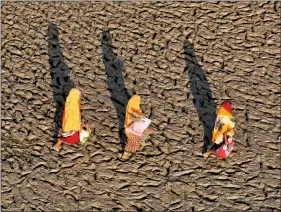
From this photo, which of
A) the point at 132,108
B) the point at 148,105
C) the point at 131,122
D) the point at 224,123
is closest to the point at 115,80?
the point at 148,105

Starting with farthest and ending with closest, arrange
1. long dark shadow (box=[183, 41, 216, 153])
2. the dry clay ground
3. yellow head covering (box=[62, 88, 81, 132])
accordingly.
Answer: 1. long dark shadow (box=[183, 41, 216, 153])
2. yellow head covering (box=[62, 88, 81, 132])
3. the dry clay ground

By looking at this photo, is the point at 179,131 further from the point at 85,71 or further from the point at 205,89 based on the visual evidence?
the point at 85,71

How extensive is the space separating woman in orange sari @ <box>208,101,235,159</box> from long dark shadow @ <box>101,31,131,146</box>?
1693 mm

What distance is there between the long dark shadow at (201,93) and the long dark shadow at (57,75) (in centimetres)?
248

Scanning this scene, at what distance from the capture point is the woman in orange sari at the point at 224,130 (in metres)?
9.72

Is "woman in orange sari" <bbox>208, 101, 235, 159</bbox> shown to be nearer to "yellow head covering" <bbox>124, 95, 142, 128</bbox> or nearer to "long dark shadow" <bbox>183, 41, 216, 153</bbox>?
"long dark shadow" <bbox>183, 41, 216, 153</bbox>

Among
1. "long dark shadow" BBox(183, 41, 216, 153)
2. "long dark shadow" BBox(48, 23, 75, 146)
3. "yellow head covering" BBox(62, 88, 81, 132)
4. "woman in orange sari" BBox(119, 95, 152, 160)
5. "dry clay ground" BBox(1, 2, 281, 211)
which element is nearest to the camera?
"dry clay ground" BBox(1, 2, 281, 211)

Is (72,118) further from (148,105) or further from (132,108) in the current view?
(148,105)

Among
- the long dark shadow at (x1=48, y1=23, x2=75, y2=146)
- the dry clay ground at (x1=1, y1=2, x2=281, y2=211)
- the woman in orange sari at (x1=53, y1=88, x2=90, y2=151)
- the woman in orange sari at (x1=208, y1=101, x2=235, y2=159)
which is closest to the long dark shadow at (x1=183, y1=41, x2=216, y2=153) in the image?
the dry clay ground at (x1=1, y1=2, x2=281, y2=211)

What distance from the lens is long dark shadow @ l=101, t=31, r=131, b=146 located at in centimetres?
1064

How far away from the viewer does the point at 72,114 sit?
9.61 meters

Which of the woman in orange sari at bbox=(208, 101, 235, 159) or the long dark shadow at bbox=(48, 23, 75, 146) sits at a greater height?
the long dark shadow at bbox=(48, 23, 75, 146)

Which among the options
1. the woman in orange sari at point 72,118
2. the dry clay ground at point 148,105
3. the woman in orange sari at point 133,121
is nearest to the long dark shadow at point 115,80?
the dry clay ground at point 148,105

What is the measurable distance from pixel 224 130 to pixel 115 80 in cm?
273
